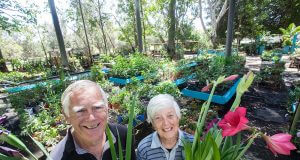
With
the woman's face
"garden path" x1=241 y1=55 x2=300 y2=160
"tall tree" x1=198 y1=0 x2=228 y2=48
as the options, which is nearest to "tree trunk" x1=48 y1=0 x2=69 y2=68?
"garden path" x1=241 y1=55 x2=300 y2=160

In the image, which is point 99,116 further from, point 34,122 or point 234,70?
point 234,70

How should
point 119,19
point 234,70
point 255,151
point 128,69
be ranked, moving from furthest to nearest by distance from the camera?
point 119,19
point 128,69
point 234,70
point 255,151

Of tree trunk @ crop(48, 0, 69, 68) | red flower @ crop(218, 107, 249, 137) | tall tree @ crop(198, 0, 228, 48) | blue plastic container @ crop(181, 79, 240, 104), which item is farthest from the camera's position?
tall tree @ crop(198, 0, 228, 48)

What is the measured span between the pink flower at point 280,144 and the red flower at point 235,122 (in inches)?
3.9

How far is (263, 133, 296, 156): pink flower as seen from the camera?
0.54 metres

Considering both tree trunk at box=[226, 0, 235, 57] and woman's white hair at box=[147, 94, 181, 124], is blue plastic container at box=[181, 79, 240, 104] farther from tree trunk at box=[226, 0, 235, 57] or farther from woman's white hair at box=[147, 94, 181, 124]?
woman's white hair at box=[147, 94, 181, 124]

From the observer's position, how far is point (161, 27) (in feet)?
63.8

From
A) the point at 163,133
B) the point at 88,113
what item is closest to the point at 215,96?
the point at 163,133

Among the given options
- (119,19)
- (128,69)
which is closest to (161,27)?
(119,19)

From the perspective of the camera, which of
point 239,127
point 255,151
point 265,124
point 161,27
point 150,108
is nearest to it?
point 239,127

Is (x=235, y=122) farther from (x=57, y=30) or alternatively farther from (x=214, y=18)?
(x=214, y=18)

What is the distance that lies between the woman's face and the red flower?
0.92 meters

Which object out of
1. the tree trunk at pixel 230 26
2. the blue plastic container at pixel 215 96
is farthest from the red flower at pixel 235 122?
the tree trunk at pixel 230 26

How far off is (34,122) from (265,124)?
167 inches
